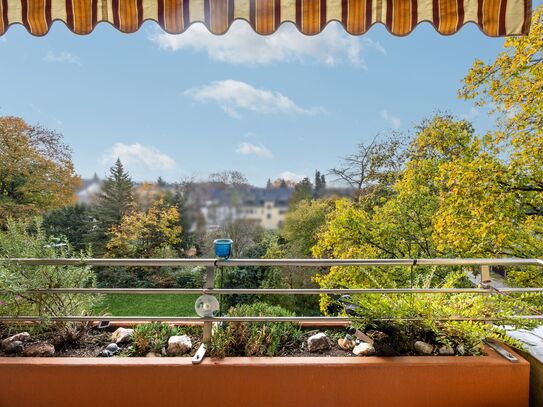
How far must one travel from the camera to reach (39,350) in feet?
7.00

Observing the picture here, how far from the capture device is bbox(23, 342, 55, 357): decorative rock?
212cm

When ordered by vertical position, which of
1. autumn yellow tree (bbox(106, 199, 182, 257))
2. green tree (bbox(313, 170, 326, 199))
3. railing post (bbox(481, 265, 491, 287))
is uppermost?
green tree (bbox(313, 170, 326, 199))

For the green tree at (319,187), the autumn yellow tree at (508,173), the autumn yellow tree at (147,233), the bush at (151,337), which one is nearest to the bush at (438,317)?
the bush at (151,337)

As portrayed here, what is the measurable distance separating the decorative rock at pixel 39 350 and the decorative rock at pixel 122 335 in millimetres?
336

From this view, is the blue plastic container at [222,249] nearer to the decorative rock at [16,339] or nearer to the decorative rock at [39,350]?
the decorative rock at [39,350]

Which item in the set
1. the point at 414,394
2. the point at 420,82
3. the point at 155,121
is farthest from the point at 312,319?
the point at 155,121

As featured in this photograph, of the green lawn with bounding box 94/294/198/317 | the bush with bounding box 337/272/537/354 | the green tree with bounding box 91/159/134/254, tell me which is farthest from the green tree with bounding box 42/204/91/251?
the bush with bounding box 337/272/537/354

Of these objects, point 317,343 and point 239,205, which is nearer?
point 317,343

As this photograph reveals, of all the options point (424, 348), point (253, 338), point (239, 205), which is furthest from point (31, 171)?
point (424, 348)

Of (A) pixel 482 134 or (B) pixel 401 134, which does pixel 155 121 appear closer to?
(B) pixel 401 134

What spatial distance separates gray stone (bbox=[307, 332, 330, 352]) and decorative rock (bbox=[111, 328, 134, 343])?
107 cm

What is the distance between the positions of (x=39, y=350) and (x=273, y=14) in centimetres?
218

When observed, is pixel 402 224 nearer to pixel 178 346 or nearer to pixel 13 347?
pixel 178 346

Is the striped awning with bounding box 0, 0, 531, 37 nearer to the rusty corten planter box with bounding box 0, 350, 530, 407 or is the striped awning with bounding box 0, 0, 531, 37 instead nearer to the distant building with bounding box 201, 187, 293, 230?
the rusty corten planter box with bounding box 0, 350, 530, 407
